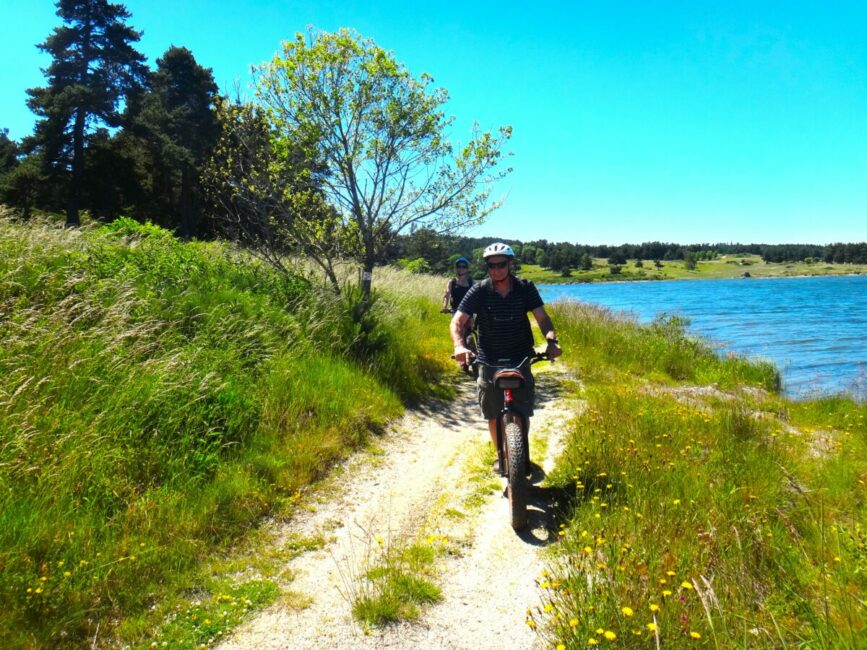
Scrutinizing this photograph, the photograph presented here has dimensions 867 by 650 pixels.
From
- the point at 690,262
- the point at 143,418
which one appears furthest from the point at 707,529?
the point at 690,262

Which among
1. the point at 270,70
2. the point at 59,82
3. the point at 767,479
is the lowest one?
the point at 767,479

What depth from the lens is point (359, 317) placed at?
378 inches

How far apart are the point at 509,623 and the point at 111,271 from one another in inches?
266

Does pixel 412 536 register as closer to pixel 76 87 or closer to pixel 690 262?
pixel 76 87

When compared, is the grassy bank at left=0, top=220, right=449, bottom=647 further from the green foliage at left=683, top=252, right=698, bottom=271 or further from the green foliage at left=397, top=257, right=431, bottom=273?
the green foliage at left=683, top=252, right=698, bottom=271

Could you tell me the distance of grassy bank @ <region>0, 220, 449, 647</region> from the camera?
303 cm

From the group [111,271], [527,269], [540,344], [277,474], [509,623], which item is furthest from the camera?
[527,269]

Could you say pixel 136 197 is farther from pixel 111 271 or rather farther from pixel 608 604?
pixel 608 604

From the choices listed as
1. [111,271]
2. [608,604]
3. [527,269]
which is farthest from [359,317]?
[527,269]

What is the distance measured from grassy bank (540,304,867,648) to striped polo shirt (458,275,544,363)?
147 centimetres

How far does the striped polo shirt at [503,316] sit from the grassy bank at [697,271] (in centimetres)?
11856

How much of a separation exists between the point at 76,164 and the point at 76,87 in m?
4.20

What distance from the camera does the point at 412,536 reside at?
414 cm

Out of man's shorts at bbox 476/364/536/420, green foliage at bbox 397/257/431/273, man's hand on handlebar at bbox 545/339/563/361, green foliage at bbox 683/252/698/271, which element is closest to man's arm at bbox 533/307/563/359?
man's hand on handlebar at bbox 545/339/563/361
